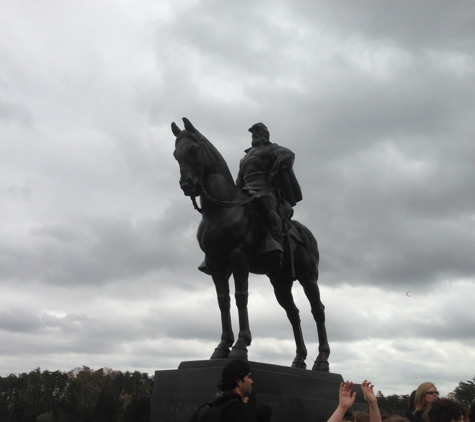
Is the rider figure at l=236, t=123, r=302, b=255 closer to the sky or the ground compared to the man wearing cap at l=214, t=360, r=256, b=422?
closer to the sky

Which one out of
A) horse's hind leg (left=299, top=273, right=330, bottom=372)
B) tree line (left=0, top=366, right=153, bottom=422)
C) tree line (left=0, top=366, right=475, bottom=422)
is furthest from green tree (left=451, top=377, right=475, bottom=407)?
horse's hind leg (left=299, top=273, right=330, bottom=372)

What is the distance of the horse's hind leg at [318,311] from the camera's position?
14.0 metres

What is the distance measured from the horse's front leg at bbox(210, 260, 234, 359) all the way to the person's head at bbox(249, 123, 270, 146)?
3866 mm

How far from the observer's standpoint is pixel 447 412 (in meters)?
5.06

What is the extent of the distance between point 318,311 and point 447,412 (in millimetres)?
9362

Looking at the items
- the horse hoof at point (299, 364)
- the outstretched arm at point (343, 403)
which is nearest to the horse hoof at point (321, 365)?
the horse hoof at point (299, 364)

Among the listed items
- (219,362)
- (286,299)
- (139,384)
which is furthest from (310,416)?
(139,384)

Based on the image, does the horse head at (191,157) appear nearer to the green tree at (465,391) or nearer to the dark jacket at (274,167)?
the dark jacket at (274,167)

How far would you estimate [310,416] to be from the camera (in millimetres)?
11430

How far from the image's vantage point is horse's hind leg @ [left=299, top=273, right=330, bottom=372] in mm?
14047

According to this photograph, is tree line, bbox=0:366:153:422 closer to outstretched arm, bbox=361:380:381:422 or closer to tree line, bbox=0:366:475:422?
tree line, bbox=0:366:475:422

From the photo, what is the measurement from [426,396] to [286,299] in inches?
254

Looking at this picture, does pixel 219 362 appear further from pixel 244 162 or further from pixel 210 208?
pixel 244 162

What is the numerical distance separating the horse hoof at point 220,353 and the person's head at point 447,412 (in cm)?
663
